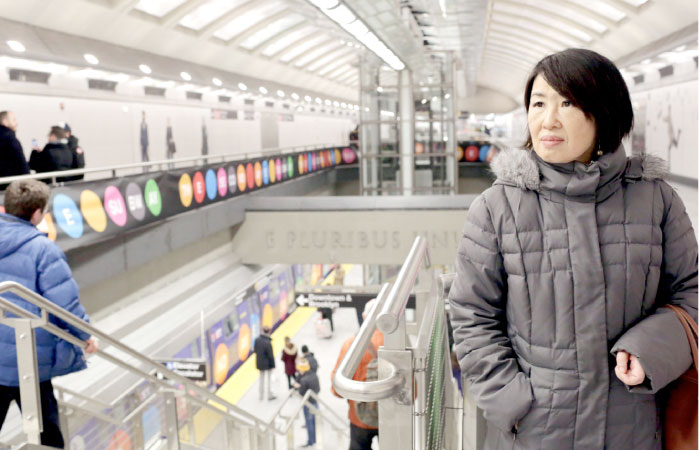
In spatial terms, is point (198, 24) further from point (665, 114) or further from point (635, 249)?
point (635, 249)

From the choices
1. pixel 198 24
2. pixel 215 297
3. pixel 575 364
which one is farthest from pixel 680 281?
pixel 198 24

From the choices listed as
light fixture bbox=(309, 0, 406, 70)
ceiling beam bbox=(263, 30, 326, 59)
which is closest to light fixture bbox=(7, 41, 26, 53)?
light fixture bbox=(309, 0, 406, 70)

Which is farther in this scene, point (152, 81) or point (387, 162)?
point (387, 162)

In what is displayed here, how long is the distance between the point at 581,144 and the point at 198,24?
54.6 ft

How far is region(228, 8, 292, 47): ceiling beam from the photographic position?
18.4 meters

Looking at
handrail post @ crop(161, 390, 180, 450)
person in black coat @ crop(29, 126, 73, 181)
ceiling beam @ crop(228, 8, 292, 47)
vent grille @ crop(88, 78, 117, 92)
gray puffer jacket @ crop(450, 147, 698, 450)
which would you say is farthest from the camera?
ceiling beam @ crop(228, 8, 292, 47)

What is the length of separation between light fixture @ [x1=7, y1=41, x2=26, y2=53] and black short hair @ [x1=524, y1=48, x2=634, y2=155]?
33.9ft

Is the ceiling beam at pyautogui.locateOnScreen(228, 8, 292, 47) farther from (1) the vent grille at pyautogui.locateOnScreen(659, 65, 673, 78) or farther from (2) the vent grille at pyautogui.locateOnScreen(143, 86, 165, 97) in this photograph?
(1) the vent grille at pyautogui.locateOnScreen(659, 65, 673, 78)

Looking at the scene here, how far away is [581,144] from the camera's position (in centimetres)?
181

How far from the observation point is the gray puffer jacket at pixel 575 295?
1.73 metres

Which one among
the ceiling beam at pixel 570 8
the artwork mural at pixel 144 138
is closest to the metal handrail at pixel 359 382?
the artwork mural at pixel 144 138

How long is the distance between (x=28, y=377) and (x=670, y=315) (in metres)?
3.05

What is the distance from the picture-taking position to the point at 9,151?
774 centimetres

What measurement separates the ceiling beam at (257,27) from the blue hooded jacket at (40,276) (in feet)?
51.7
